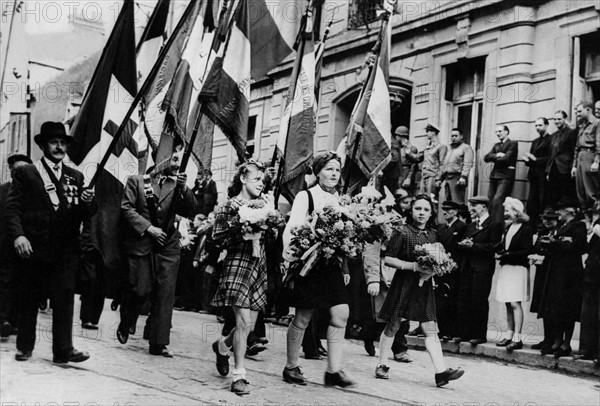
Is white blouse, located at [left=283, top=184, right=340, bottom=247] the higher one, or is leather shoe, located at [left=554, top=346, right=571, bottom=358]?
white blouse, located at [left=283, top=184, right=340, bottom=247]

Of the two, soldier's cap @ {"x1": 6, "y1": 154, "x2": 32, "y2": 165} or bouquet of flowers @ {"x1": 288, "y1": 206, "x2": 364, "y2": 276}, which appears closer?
bouquet of flowers @ {"x1": 288, "y1": 206, "x2": 364, "y2": 276}

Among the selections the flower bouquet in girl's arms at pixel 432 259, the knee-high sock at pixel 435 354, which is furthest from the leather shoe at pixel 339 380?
the flower bouquet in girl's arms at pixel 432 259

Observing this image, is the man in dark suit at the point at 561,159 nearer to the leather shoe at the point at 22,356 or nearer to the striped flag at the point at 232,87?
the striped flag at the point at 232,87

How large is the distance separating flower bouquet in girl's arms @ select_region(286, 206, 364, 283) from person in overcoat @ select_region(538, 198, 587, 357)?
166 inches

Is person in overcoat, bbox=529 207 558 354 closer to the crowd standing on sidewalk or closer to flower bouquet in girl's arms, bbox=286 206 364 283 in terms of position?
the crowd standing on sidewalk

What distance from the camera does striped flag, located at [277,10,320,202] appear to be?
31.4 ft

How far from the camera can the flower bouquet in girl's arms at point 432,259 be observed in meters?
8.11

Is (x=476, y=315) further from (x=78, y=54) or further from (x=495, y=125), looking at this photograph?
(x=78, y=54)

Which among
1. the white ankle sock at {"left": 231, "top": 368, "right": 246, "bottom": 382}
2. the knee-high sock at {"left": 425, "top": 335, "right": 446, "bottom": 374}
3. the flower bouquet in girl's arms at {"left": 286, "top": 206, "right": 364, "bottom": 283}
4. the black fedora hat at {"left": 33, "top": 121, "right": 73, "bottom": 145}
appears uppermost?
the black fedora hat at {"left": 33, "top": 121, "right": 73, "bottom": 145}

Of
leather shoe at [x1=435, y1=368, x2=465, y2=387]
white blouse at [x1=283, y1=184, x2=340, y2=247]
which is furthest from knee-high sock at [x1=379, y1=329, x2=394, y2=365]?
white blouse at [x1=283, y1=184, x2=340, y2=247]

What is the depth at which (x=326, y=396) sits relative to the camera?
22.9ft

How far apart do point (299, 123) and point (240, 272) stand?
3035 millimetres

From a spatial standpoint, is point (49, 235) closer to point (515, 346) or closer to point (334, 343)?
point (334, 343)

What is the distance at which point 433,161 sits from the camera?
16500 millimetres
